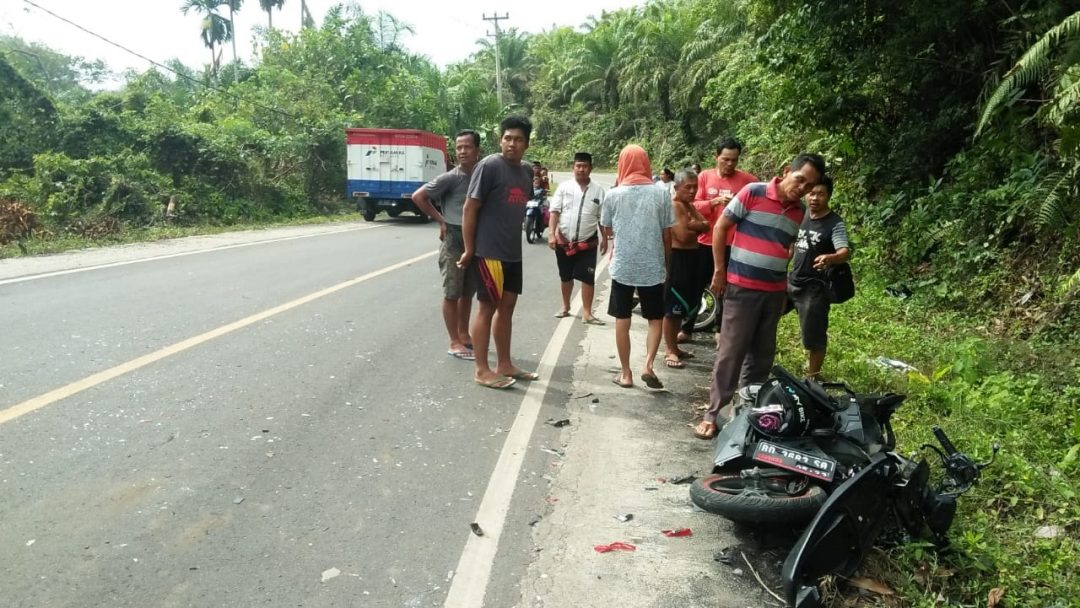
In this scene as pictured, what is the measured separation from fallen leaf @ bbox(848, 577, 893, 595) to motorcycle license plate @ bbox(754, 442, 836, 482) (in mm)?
397

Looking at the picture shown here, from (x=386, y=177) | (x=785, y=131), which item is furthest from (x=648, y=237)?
(x=386, y=177)

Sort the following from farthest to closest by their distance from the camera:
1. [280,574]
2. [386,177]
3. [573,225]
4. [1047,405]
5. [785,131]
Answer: [386,177] → [785,131] → [573,225] → [1047,405] → [280,574]

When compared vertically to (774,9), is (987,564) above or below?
below

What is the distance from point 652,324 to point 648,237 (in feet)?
2.21

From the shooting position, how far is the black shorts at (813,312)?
5301 mm

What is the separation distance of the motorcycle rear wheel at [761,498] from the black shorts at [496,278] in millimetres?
2469

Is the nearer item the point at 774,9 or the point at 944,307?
the point at 944,307

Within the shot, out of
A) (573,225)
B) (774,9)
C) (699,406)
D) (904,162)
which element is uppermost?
(774,9)

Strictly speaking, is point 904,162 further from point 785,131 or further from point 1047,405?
point 1047,405

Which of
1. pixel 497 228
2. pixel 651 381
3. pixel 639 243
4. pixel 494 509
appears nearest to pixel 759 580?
pixel 494 509

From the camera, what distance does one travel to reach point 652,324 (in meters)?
5.66

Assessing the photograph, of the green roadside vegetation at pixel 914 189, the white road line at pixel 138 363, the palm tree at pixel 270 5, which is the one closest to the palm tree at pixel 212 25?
the palm tree at pixel 270 5

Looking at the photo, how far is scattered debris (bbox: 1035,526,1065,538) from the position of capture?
3244mm

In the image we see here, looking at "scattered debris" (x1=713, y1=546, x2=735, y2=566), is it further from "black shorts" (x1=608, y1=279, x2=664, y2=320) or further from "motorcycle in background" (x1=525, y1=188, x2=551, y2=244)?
"motorcycle in background" (x1=525, y1=188, x2=551, y2=244)
